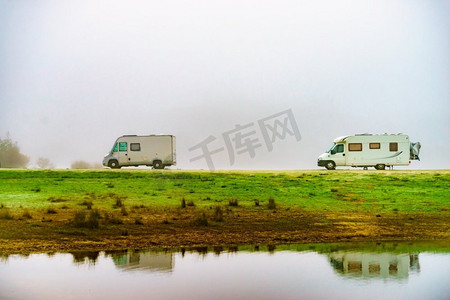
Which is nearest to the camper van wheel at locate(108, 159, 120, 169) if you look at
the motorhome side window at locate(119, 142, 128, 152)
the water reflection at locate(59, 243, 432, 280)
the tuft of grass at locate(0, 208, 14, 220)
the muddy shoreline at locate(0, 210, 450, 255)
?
the motorhome side window at locate(119, 142, 128, 152)

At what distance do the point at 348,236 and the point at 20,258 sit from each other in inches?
479

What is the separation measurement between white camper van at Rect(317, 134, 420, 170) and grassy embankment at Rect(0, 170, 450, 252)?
8.14 ft

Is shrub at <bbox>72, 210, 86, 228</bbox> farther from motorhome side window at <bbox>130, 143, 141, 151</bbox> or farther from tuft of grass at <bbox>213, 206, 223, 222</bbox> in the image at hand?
motorhome side window at <bbox>130, 143, 141, 151</bbox>

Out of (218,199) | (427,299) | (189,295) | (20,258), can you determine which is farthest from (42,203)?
(427,299)

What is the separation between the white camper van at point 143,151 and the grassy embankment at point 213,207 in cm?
491

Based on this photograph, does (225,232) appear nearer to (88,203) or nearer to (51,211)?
(51,211)

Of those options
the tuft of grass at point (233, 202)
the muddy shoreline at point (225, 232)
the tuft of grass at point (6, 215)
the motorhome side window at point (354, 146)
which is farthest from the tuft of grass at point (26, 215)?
the motorhome side window at point (354, 146)

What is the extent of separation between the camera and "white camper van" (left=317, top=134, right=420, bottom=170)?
52938 millimetres

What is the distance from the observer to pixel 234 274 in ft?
61.7

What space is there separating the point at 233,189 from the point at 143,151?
1374cm

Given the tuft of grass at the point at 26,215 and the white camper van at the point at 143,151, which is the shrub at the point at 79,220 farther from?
the white camper van at the point at 143,151

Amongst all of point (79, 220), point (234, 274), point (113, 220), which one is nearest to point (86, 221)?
point (79, 220)

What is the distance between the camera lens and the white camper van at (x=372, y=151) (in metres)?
52.9

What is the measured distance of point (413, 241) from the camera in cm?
2622
